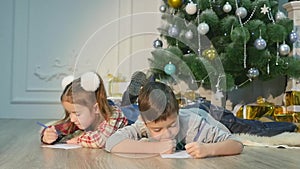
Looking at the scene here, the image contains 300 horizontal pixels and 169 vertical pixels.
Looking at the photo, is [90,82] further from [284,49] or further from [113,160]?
[284,49]

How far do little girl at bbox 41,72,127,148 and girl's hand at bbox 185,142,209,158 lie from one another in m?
0.29

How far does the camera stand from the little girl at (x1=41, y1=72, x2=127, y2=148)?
1.29 m

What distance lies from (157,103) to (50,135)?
510mm

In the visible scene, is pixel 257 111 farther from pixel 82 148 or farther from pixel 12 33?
pixel 12 33

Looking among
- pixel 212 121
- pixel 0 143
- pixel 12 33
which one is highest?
pixel 12 33

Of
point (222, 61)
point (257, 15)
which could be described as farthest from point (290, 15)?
point (222, 61)

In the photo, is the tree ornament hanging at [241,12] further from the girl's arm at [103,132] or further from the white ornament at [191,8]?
the girl's arm at [103,132]

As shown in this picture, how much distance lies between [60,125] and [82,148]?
167 mm

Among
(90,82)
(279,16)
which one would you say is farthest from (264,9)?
(90,82)

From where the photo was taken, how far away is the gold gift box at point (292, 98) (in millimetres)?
2434

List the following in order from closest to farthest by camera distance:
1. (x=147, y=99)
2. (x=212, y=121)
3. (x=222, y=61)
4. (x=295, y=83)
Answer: (x=147, y=99), (x=212, y=121), (x=222, y=61), (x=295, y=83)

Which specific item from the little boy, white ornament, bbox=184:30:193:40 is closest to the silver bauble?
white ornament, bbox=184:30:193:40

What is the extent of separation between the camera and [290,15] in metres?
2.67

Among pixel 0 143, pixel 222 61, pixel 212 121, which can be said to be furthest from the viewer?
pixel 222 61
